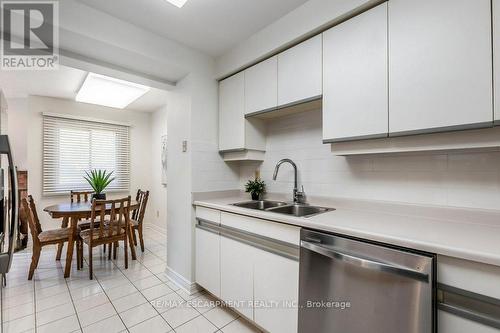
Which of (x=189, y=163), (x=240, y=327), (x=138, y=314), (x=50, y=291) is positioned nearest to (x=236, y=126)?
(x=189, y=163)

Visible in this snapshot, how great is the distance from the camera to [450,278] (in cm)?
88

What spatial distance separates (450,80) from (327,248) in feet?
3.42

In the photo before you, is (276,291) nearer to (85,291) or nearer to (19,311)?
(85,291)

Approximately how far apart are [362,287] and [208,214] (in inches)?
53.6

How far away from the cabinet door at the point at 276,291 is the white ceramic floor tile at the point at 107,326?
3.49ft

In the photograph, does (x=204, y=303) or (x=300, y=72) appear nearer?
(x=300, y=72)

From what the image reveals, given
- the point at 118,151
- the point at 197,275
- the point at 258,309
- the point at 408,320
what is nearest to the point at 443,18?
the point at 408,320

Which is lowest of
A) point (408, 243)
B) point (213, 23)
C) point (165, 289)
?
point (165, 289)

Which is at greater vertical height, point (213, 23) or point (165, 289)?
point (213, 23)

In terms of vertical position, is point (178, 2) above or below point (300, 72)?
above

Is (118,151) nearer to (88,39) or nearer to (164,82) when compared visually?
(164,82)

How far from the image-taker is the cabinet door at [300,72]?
1.62 meters

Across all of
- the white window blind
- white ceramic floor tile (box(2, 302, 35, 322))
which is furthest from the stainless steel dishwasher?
the white window blind

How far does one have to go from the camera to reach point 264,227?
1540 mm
